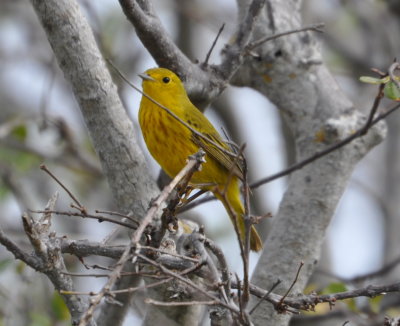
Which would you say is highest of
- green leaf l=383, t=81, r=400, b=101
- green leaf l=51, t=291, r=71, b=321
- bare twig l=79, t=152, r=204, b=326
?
green leaf l=383, t=81, r=400, b=101

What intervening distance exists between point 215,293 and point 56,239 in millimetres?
744

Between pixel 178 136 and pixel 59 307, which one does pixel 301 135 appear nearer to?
pixel 178 136

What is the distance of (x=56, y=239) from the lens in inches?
122

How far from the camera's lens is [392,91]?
3268mm

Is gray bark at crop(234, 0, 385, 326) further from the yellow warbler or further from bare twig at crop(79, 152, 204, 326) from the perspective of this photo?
bare twig at crop(79, 152, 204, 326)

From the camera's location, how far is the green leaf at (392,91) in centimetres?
324

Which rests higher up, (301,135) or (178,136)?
(301,135)

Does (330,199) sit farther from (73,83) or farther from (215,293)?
(215,293)

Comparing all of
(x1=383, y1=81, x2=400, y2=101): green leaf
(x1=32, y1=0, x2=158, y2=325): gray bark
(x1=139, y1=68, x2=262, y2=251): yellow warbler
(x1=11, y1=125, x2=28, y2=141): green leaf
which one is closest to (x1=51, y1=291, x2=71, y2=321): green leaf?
(x1=139, y1=68, x2=262, y2=251): yellow warbler

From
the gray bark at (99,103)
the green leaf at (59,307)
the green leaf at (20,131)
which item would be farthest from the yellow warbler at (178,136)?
the green leaf at (20,131)

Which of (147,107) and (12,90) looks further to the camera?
(12,90)

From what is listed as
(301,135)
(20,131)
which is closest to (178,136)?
(301,135)

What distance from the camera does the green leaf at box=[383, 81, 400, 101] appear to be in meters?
3.24

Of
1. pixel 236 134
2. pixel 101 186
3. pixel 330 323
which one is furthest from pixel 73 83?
pixel 101 186
